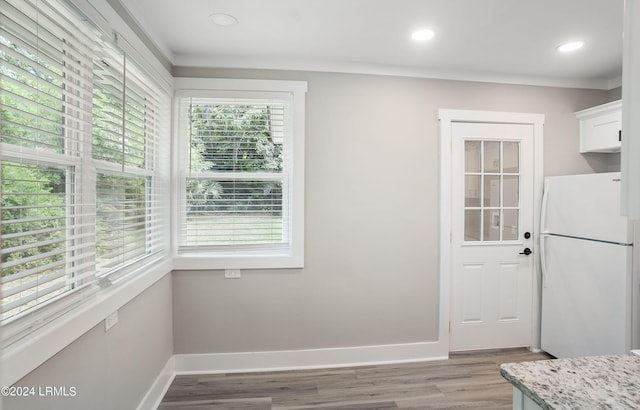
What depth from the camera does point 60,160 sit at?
4.12 ft

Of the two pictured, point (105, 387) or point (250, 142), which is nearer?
point (105, 387)

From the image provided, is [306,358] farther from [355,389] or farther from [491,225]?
[491,225]

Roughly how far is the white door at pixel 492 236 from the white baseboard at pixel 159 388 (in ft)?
7.72

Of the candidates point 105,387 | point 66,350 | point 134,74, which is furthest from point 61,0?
point 105,387

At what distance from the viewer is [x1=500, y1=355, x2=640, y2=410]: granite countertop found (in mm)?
784

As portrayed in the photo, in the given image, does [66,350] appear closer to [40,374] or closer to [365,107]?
[40,374]

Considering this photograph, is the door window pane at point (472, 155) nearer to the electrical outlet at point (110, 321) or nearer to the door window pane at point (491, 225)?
the door window pane at point (491, 225)

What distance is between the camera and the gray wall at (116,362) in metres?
1.17

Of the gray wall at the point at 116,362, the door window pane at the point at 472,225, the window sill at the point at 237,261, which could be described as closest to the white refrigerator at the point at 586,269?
the door window pane at the point at 472,225

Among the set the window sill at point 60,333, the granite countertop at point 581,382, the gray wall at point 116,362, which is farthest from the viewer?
the gray wall at point 116,362

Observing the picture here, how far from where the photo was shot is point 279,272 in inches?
101

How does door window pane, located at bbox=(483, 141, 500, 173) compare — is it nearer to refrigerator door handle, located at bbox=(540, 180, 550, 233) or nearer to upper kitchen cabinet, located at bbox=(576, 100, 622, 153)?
refrigerator door handle, located at bbox=(540, 180, 550, 233)

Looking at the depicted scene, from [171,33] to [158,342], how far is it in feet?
7.01

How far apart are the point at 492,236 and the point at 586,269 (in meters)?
0.69
